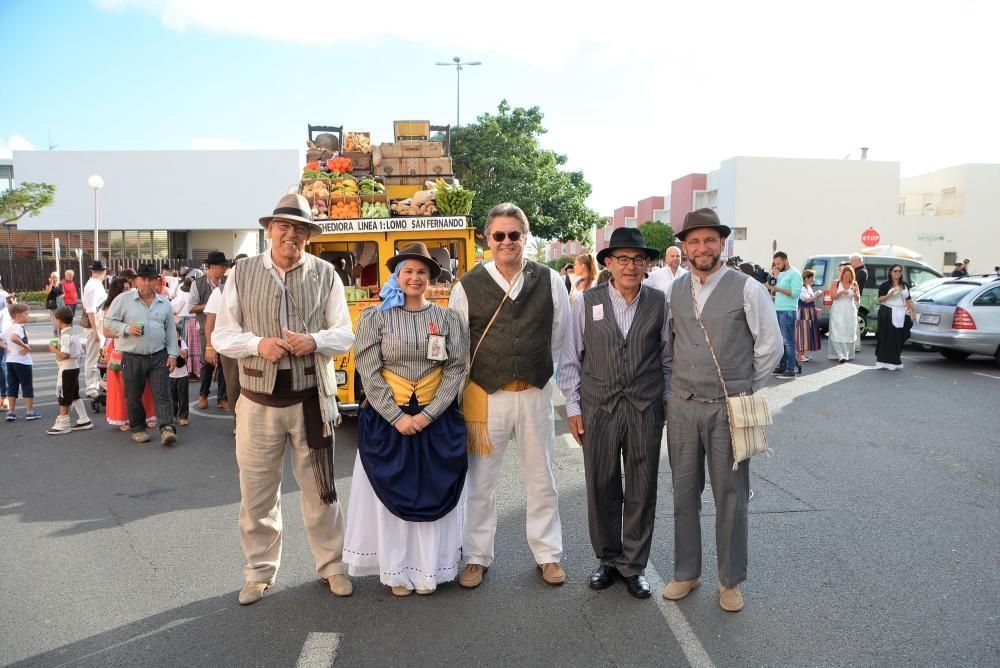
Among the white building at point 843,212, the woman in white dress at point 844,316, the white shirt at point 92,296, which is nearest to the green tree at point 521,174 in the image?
the white building at point 843,212

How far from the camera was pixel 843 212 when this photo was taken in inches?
1869

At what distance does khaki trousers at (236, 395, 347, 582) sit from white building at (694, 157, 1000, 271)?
45.5m

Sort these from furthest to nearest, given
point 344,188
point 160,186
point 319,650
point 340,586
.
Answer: point 160,186
point 344,188
point 340,586
point 319,650

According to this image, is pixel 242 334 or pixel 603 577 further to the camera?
pixel 603 577

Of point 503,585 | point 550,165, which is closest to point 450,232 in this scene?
point 503,585

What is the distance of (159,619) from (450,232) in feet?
17.6

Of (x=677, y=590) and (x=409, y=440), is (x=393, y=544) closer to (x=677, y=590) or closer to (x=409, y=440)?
(x=409, y=440)

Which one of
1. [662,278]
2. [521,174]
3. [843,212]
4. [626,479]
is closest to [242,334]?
[626,479]

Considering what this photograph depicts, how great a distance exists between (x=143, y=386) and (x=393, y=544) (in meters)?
5.14

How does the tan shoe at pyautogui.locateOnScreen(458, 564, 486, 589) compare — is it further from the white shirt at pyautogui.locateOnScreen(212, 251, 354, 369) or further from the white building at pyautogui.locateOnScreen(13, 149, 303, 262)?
the white building at pyautogui.locateOnScreen(13, 149, 303, 262)

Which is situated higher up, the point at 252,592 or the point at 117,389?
the point at 117,389

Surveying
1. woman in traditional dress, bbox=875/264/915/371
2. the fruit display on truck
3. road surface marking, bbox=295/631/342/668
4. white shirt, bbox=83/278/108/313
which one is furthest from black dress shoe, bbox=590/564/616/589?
woman in traditional dress, bbox=875/264/915/371

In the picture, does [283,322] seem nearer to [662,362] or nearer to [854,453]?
[662,362]

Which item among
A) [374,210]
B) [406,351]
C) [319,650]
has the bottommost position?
[319,650]
